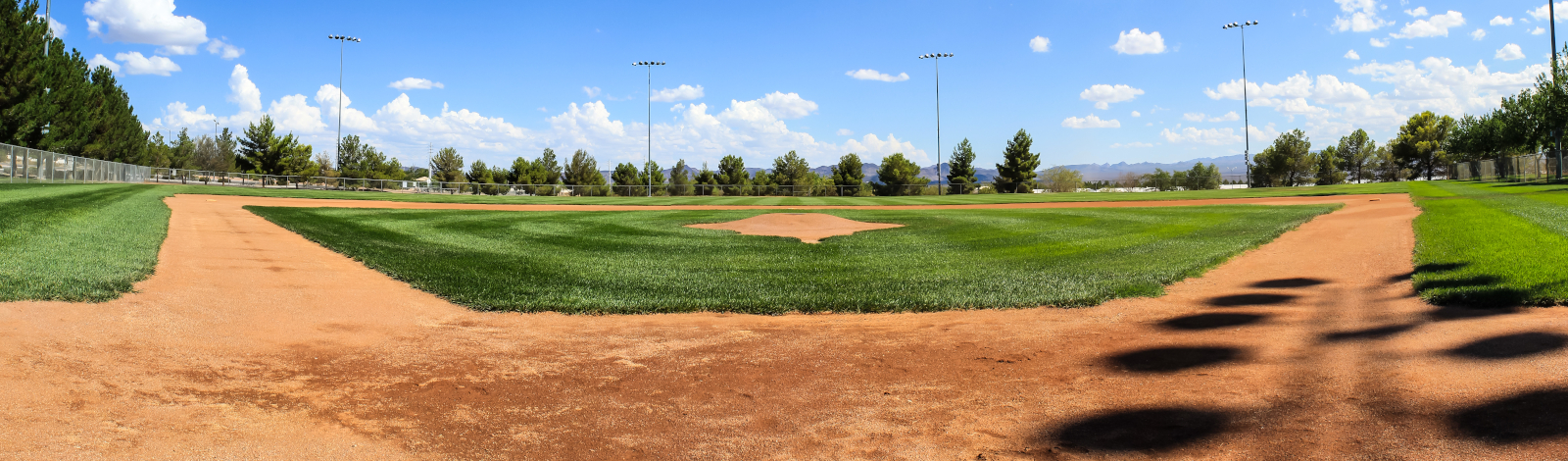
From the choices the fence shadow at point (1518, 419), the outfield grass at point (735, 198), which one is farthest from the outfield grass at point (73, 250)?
the outfield grass at point (735, 198)

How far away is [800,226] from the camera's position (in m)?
18.4

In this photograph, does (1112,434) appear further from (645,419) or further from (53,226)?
(53,226)

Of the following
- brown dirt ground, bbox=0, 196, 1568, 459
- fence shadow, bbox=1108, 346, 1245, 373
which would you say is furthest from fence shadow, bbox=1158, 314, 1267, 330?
fence shadow, bbox=1108, 346, 1245, 373

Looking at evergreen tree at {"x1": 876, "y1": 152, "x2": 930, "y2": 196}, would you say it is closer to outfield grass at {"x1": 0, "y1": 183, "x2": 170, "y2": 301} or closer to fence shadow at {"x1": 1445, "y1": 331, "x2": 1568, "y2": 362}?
outfield grass at {"x1": 0, "y1": 183, "x2": 170, "y2": 301}

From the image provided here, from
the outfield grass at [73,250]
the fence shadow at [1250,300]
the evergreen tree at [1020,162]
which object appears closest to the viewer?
the outfield grass at [73,250]

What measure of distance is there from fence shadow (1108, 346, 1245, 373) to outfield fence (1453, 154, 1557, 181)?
5691 centimetres

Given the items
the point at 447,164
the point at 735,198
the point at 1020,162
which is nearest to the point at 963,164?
the point at 1020,162

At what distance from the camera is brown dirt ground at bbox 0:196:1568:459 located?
349 cm

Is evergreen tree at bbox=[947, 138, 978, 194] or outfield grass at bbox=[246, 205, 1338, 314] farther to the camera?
evergreen tree at bbox=[947, 138, 978, 194]

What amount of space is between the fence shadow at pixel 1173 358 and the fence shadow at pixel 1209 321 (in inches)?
35.3

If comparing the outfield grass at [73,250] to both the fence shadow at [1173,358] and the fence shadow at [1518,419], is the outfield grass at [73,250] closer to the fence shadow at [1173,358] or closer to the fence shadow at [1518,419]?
the fence shadow at [1173,358]

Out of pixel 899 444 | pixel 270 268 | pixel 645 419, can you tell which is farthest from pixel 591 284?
pixel 899 444

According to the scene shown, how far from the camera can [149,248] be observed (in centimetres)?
1022

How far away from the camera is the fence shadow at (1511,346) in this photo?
421 centimetres
